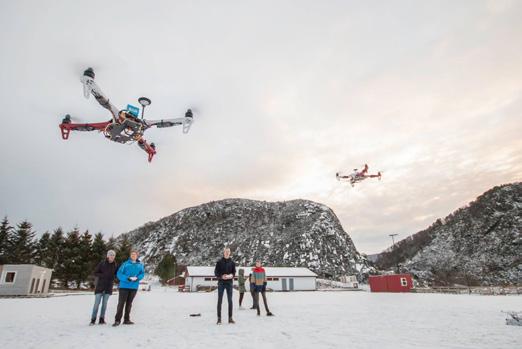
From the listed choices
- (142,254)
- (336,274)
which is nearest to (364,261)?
(336,274)

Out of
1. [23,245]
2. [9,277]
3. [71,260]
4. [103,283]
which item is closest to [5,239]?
[23,245]

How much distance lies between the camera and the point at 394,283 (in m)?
36.6

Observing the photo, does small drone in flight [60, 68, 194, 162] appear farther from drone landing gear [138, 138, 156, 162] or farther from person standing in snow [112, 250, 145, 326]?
person standing in snow [112, 250, 145, 326]

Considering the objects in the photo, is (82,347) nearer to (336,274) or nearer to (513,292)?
(513,292)

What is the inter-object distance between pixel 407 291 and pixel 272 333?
36.1m

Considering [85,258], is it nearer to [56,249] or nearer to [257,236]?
[56,249]

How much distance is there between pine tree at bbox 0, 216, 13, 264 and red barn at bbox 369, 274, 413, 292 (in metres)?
53.9

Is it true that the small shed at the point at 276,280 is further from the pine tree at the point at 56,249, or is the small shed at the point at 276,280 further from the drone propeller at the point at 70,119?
the drone propeller at the point at 70,119

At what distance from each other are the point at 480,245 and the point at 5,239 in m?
113

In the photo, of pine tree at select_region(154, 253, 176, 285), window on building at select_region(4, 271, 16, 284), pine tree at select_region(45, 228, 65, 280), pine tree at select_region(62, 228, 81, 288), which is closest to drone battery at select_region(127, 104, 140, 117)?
window on building at select_region(4, 271, 16, 284)

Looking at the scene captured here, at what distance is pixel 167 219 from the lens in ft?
457

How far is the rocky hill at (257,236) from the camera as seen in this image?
319 feet

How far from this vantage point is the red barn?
35.8 meters

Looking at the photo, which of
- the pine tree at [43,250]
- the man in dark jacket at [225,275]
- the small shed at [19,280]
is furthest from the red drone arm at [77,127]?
the pine tree at [43,250]
